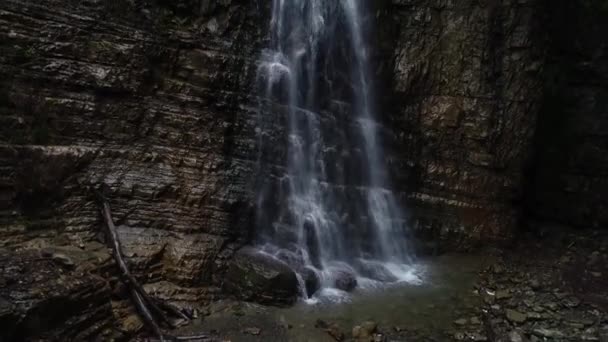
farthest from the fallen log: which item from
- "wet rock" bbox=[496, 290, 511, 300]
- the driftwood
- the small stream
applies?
"wet rock" bbox=[496, 290, 511, 300]

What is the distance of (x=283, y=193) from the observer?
10484 millimetres

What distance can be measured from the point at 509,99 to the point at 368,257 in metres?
5.80

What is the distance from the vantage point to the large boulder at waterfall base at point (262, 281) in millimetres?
8477

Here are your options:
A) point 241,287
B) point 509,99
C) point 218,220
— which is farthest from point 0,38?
point 509,99

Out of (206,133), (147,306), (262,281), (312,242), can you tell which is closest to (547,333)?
(312,242)

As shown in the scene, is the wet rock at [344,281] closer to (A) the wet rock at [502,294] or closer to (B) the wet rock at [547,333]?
(A) the wet rock at [502,294]

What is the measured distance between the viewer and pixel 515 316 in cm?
→ 862

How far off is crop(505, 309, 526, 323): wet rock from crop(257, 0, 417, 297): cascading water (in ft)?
7.62

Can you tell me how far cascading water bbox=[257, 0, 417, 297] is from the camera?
1025 centimetres

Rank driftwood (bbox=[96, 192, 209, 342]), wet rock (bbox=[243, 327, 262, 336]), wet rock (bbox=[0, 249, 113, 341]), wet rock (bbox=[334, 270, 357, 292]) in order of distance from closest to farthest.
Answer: wet rock (bbox=[0, 249, 113, 341])
driftwood (bbox=[96, 192, 209, 342])
wet rock (bbox=[243, 327, 262, 336])
wet rock (bbox=[334, 270, 357, 292])

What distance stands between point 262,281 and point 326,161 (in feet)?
12.8

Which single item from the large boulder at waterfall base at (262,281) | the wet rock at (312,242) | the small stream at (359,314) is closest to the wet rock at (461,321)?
the small stream at (359,314)

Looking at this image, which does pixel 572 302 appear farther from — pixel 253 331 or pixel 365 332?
pixel 253 331

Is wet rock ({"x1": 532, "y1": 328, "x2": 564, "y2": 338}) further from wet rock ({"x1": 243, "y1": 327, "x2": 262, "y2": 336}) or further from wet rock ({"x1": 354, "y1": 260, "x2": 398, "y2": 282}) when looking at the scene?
wet rock ({"x1": 243, "y1": 327, "x2": 262, "y2": 336})
